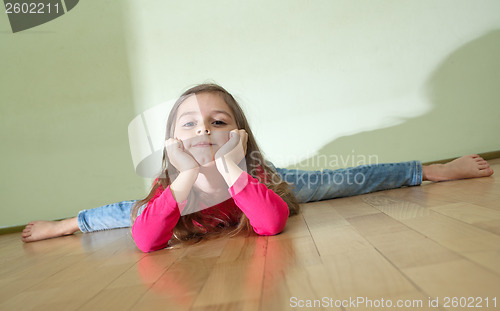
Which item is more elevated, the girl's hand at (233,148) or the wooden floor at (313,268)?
the girl's hand at (233,148)

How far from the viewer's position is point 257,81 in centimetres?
212

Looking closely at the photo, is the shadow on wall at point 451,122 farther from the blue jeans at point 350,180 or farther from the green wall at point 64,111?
the green wall at point 64,111

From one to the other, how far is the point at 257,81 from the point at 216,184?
1143mm

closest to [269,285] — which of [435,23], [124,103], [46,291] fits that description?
[46,291]

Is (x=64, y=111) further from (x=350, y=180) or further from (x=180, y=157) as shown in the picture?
(x=350, y=180)

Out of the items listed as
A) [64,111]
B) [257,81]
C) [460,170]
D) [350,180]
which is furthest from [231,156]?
[64,111]

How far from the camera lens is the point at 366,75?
2.07 metres

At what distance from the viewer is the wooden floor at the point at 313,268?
0.46m

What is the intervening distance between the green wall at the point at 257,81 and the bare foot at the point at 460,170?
1.81ft

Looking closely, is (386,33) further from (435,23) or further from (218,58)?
(218,58)

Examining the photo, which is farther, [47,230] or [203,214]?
[47,230]

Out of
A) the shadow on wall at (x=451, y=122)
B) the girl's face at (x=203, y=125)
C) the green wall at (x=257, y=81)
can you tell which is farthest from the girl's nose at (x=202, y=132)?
the shadow on wall at (x=451, y=122)

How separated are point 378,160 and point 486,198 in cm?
114

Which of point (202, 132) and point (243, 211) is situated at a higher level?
point (202, 132)
